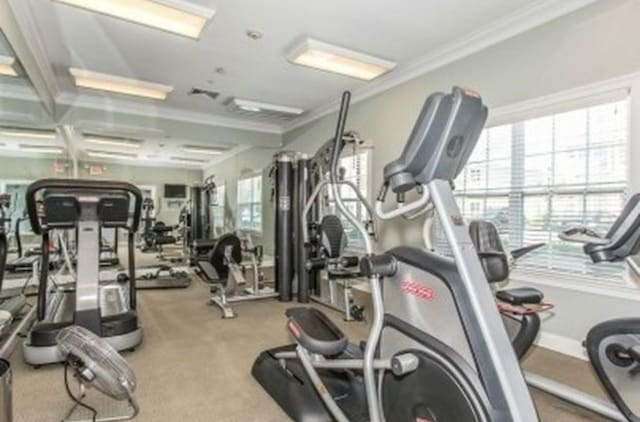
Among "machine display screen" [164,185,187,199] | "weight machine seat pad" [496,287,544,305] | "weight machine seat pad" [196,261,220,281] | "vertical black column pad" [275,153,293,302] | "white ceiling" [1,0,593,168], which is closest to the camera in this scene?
"weight machine seat pad" [496,287,544,305]

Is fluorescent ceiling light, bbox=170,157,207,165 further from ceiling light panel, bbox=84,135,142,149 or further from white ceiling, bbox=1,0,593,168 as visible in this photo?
white ceiling, bbox=1,0,593,168

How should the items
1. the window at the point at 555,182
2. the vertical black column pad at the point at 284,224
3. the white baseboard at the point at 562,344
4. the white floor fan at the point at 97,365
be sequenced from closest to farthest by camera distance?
the white floor fan at the point at 97,365 < the window at the point at 555,182 < the white baseboard at the point at 562,344 < the vertical black column pad at the point at 284,224

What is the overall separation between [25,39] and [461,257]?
13.2ft

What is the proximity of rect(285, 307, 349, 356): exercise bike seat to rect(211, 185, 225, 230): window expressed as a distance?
4.78 meters

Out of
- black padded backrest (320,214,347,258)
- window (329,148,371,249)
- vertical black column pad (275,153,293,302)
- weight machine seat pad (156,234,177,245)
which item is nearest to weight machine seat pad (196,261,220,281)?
vertical black column pad (275,153,293,302)

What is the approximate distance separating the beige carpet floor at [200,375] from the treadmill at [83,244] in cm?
17

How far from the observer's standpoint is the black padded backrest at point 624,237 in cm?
188

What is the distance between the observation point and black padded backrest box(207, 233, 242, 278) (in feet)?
14.5

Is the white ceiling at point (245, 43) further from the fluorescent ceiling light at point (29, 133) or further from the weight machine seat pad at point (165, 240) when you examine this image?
the weight machine seat pad at point (165, 240)

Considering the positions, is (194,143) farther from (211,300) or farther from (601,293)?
(601,293)

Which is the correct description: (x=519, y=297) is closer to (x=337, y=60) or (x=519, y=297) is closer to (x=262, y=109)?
(x=337, y=60)

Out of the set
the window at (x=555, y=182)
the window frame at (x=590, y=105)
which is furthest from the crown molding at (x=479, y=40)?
the window at (x=555, y=182)

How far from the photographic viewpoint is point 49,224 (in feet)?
9.40

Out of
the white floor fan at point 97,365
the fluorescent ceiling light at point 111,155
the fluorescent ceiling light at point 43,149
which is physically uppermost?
the fluorescent ceiling light at point 111,155
